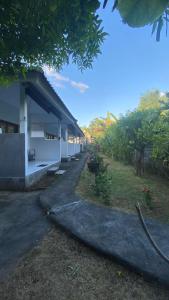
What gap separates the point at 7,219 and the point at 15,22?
3.50 metres

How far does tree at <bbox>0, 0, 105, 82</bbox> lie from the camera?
1935mm

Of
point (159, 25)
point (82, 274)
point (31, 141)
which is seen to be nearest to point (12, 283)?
point (82, 274)

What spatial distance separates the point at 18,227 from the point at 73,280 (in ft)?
6.03

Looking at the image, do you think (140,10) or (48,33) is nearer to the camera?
(140,10)

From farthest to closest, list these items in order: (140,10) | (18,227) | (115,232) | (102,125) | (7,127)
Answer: (102,125)
(7,127)
(18,227)
(115,232)
(140,10)

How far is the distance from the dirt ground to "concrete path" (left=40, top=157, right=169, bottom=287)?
0.42 feet

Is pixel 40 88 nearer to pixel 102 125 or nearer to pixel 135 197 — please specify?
pixel 135 197

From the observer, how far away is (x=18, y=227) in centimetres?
390

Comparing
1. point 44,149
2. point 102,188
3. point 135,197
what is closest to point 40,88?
point 102,188

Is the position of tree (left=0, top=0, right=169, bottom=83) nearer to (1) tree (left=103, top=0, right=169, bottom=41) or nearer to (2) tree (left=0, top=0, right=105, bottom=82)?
(2) tree (left=0, top=0, right=105, bottom=82)

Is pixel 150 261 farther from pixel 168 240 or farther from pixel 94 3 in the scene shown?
pixel 94 3

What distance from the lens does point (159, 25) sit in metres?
0.91

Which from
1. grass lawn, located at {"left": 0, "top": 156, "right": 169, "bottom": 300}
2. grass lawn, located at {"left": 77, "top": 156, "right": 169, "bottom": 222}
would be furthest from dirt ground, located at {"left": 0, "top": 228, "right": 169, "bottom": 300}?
grass lawn, located at {"left": 77, "top": 156, "right": 169, "bottom": 222}

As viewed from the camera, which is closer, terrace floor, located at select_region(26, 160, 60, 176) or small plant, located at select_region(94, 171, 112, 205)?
small plant, located at select_region(94, 171, 112, 205)
